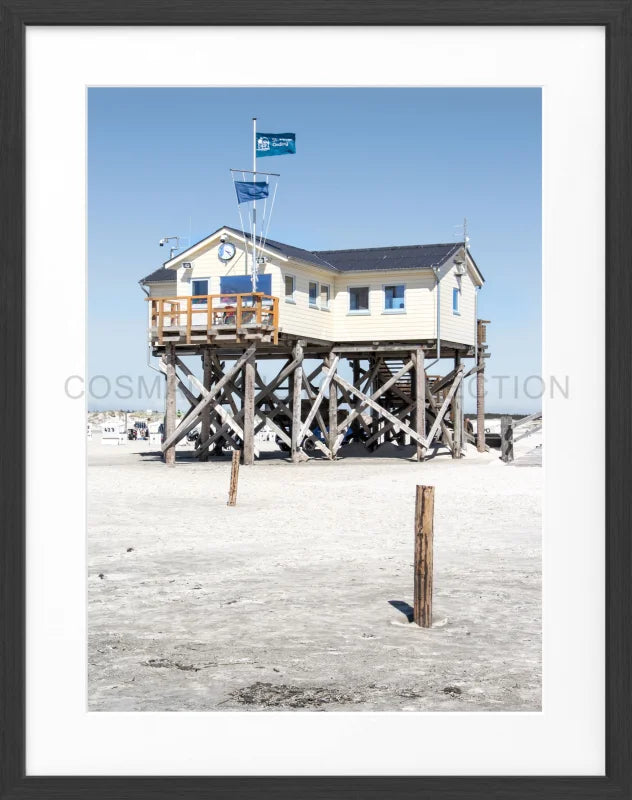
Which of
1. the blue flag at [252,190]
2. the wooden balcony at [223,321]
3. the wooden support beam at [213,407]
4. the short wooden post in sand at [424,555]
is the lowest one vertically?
the short wooden post in sand at [424,555]

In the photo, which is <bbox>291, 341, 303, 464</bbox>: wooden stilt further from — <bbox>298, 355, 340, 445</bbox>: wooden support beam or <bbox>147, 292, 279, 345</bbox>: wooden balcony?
<bbox>147, 292, 279, 345</bbox>: wooden balcony

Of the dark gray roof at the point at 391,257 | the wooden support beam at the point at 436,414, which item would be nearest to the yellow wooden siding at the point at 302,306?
the dark gray roof at the point at 391,257

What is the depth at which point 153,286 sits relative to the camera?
32.5 m

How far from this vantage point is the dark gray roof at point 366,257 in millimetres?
29434

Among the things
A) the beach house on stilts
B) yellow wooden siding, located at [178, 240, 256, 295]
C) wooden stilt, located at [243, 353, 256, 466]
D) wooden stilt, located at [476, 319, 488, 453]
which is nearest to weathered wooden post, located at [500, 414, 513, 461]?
the beach house on stilts

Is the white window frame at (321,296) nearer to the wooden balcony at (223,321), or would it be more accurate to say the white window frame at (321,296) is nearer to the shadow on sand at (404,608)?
the wooden balcony at (223,321)

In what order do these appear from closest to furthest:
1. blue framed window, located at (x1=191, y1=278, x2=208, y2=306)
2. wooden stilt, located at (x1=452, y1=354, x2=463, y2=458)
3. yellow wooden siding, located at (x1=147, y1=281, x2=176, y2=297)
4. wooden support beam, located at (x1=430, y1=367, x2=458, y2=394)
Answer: blue framed window, located at (x1=191, y1=278, x2=208, y2=306), yellow wooden siding, located at (x1=147, y1=281, x2=176, y2=297), wooden stilt, located at (x1=452, y1=354, x2=463, y2=458), wooden support beam, located at (x1=430, y1=367, x2=458, y2=394)

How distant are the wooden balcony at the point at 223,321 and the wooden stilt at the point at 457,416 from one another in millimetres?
8387

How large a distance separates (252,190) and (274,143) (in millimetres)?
1800

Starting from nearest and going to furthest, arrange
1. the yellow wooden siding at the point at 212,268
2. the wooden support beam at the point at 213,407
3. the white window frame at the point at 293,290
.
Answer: the white window frame at the point at 293,290, the wooden support beam at the point at 213,407, the yellow wooden siding at the point at 212,268

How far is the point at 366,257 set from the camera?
31.6 m

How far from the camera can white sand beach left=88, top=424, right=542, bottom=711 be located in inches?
266

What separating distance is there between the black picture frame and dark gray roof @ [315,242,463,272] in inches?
974
